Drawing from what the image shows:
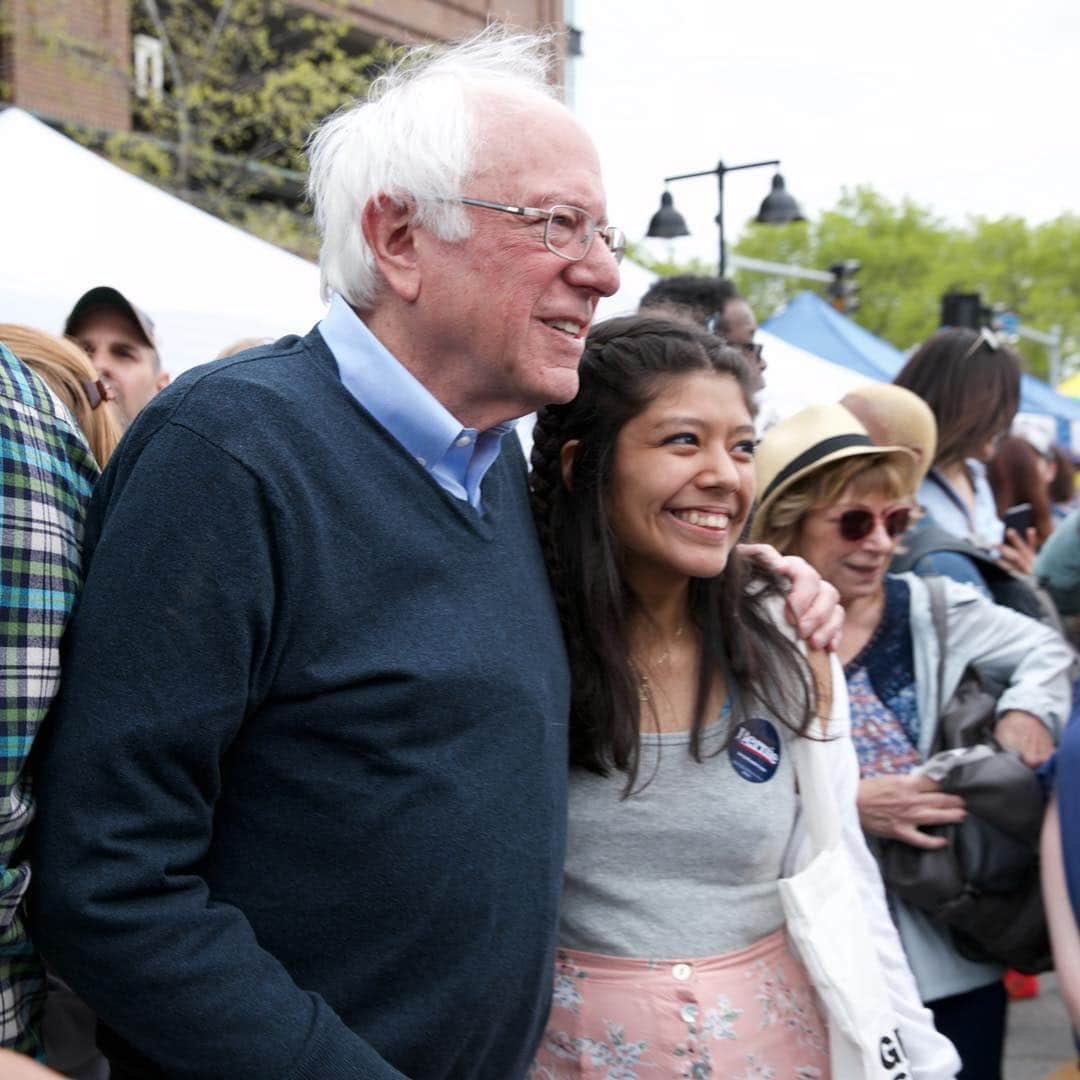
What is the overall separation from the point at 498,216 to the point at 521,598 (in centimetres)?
54

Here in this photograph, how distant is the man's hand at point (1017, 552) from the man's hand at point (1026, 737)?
157 cm

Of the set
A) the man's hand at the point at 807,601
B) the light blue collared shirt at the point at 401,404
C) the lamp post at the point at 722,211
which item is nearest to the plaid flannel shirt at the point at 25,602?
the light blue collared shirt at the point at 401,404

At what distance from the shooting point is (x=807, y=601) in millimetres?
2105

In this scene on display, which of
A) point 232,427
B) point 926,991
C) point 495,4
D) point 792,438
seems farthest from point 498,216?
point 495,4

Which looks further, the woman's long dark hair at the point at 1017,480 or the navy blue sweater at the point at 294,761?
the woman's long dark hair at the point at 1017,480

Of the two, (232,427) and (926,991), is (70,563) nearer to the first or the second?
(232,427)

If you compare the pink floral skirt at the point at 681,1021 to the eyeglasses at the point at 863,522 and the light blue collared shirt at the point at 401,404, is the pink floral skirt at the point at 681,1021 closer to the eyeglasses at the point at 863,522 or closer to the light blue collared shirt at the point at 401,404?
the light blue collared shirt at the point at 401,404

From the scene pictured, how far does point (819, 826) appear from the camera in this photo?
191cm

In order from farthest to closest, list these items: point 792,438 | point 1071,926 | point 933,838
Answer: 1. point 792,438
2. point 933,838
3. point 1071,926

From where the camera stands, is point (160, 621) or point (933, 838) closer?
point (160, 621)

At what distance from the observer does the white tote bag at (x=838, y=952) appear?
180cm

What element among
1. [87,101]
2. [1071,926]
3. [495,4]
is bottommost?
[1071,926]

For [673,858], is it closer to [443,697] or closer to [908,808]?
[443,697]

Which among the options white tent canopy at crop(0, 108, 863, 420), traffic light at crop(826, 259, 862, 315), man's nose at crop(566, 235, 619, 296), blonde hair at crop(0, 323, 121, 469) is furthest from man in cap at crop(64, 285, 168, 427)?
traffic light at crop(826, 259, 862, 315)
